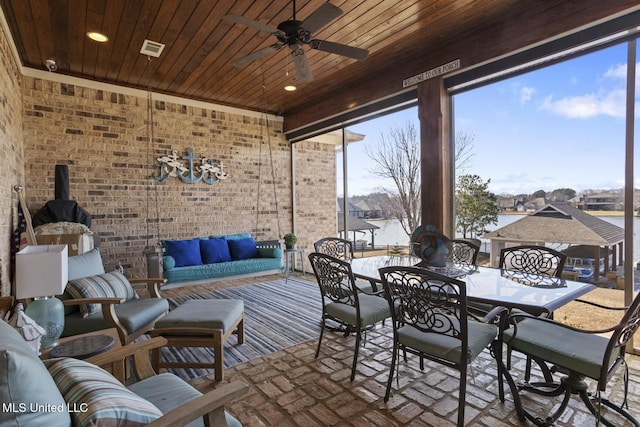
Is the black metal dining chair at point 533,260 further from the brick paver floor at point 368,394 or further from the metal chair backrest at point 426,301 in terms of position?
the metal chair backrest at point 426,301

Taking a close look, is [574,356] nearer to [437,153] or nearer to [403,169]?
[437,153]

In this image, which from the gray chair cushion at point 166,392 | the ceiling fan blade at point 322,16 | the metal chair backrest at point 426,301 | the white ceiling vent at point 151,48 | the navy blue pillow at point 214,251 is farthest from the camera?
the navy blue pillow at point 214,251

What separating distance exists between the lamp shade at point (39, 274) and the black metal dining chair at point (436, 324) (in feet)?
6.11

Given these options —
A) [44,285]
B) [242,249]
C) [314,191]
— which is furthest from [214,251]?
[44,285]

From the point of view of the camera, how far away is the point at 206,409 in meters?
1.16

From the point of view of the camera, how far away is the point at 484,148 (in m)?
3.64

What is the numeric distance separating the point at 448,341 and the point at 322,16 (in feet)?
7.57

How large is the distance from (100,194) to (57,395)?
463cm

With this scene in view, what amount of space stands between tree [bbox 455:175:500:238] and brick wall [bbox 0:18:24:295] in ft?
15.1

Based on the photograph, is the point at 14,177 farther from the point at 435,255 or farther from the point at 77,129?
the point at 435,255

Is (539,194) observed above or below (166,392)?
above

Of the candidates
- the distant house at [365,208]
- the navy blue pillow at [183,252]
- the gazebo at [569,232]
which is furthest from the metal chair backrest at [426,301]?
the navy blue pillow at [183,252]

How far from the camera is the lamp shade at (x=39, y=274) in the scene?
1744mm

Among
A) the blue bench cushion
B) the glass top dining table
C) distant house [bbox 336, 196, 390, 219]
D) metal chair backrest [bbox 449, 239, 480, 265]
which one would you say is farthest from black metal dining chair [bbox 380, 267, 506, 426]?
distant house [bbox 336, 196, 390, 219]
